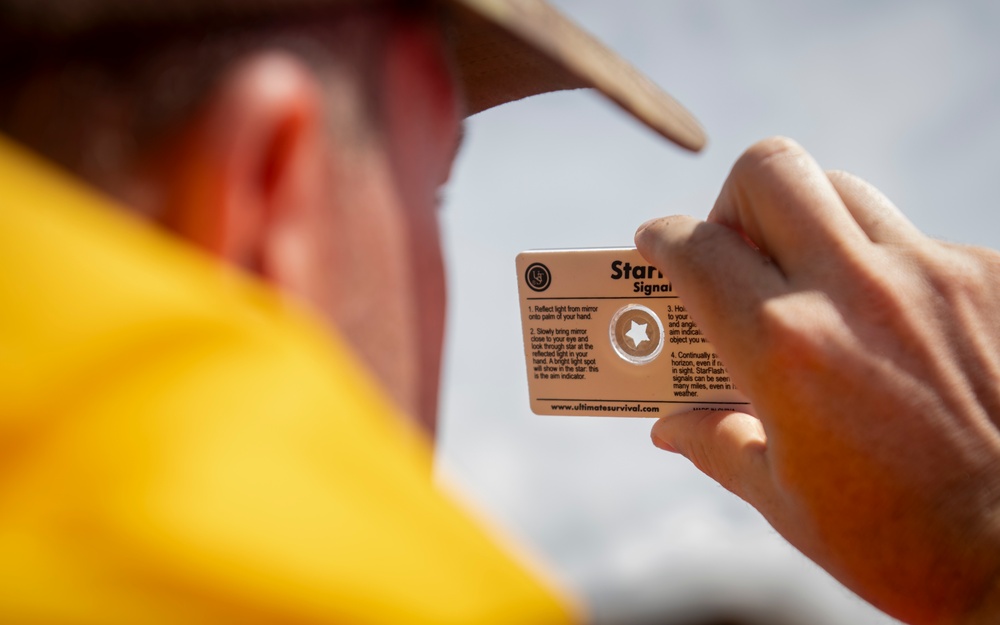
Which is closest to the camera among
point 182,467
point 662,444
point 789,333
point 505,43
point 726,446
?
point 182,467

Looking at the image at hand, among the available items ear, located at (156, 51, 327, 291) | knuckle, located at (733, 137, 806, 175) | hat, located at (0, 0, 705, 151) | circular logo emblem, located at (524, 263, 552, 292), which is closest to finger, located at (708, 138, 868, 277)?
knuckle, located at (733, 137, 806, 175)

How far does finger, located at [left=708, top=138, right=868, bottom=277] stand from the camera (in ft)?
2.54

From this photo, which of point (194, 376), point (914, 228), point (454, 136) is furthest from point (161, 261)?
point (914, 228)

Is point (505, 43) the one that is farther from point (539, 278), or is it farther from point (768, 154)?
point (539, 278)

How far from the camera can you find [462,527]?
12.6 inches

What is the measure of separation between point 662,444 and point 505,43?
2.32 ft

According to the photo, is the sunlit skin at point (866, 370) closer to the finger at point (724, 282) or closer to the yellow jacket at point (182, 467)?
the finger at point (724, 282)

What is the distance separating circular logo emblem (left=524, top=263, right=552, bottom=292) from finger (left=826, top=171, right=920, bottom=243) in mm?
443

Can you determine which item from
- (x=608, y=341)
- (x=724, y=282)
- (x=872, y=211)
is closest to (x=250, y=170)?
(x=724, y=282)

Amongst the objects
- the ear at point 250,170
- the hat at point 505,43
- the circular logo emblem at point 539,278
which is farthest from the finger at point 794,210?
the ear at point 250,170

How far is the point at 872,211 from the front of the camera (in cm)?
81

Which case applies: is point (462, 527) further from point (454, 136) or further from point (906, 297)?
point (906, 297)

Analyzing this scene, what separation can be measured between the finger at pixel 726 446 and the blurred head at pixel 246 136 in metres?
0.57

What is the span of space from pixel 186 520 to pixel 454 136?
0.31 metres
